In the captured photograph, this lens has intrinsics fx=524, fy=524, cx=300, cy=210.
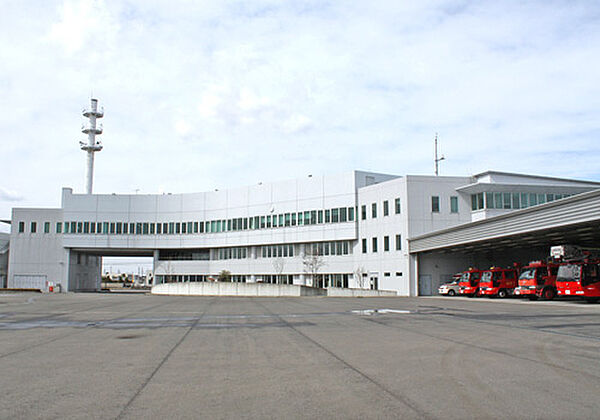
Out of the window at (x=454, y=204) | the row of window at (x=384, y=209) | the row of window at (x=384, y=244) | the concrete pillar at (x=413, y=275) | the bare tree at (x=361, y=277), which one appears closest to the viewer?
the concrete pillar at (x=413, y=275)

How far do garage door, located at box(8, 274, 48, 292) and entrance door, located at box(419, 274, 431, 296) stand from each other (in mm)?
52880

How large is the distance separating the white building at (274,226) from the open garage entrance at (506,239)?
7.69 ft

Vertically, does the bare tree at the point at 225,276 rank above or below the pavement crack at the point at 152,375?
above

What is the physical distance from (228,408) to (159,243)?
74.0 m

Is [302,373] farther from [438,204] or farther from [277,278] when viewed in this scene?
[277,278]

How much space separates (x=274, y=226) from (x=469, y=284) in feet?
97.6

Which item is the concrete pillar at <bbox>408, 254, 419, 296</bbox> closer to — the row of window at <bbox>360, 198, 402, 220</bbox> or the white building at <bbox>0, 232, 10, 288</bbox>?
the row of window at <bbox>360, 198, 402, 220</bbox>

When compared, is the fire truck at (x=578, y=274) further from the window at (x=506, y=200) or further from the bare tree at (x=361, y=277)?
the bare tree at (x=361, y=277)

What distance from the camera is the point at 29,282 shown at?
7438 cm

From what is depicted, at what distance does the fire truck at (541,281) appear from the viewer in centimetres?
3650

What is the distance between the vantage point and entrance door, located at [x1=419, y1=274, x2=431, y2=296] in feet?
167

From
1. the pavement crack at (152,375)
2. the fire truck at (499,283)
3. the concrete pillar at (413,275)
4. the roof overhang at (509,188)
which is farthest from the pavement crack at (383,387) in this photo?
the roof overhang at (509,188)

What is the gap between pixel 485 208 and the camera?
5028 cm

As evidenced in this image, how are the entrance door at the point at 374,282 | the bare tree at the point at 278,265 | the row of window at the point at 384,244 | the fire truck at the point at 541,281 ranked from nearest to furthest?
the fire truck at the point at 541,281
the row of window at the point at 384,244
the entrance door at the point at 374,282
the bare tree at the point at 278,265
